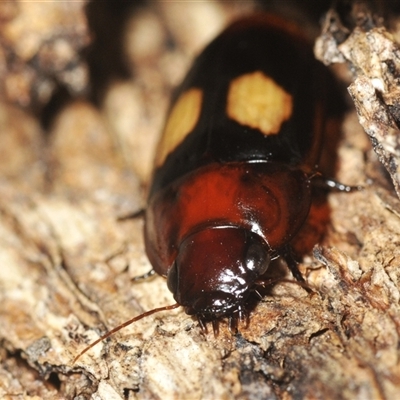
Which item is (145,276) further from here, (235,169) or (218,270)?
(235,169)

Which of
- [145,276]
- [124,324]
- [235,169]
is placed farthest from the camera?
[145,276]

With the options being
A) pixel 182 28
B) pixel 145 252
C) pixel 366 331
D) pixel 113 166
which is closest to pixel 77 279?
pixel 145 252

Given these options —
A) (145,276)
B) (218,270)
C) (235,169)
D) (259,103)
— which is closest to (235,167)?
(235,169)

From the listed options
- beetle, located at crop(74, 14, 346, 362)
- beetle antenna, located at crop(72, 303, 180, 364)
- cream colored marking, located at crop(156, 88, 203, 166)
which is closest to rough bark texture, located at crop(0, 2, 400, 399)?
beetle antenna, located at crop(72, 303, 180, 364)

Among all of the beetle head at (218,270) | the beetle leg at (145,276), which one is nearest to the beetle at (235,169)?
the beetle head at (218,270)

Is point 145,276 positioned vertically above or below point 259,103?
below

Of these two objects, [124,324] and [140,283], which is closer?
[124,324]

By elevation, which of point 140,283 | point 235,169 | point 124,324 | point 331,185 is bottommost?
point 140,283
